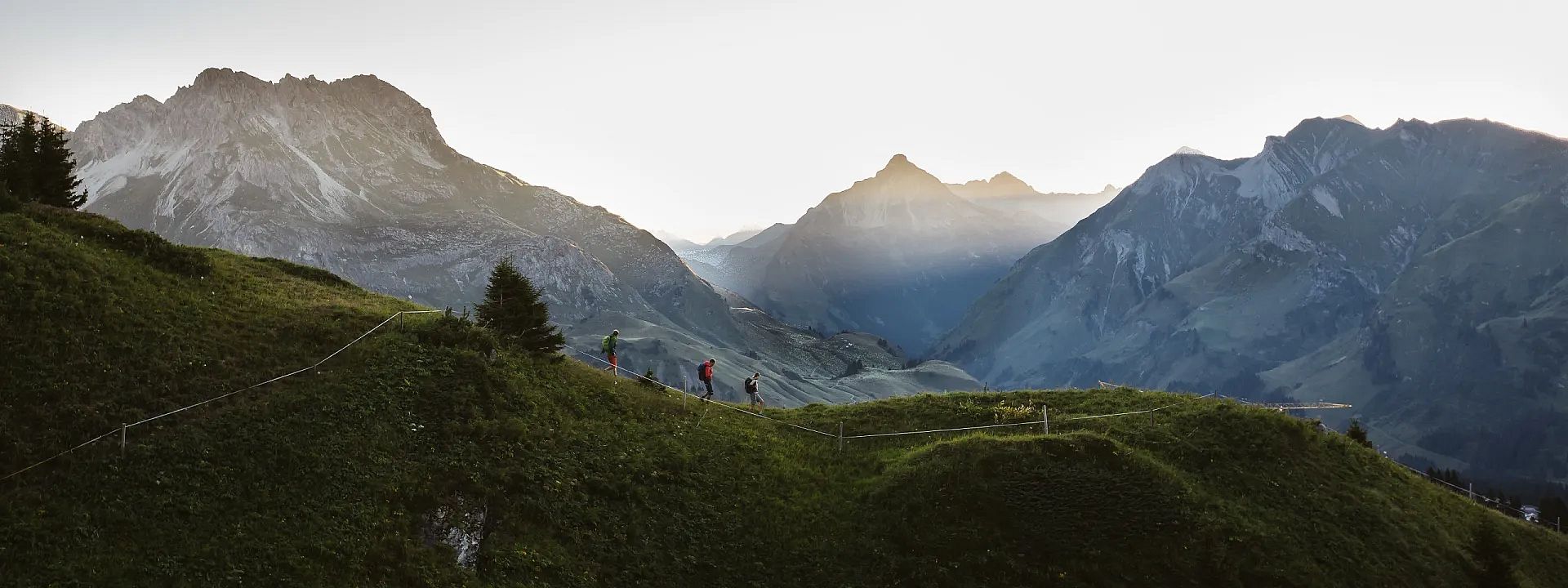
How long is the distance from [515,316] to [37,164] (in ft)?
91.4

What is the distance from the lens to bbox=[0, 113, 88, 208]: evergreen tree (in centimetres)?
4716

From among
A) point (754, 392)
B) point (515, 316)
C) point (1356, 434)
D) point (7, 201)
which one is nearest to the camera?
point (7, 201)

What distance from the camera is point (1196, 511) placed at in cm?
3538

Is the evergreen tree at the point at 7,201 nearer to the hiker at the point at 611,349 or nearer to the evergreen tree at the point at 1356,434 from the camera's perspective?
the hiker at the point at 611,349

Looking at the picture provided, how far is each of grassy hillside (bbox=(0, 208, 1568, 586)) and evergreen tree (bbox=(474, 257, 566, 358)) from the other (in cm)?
149

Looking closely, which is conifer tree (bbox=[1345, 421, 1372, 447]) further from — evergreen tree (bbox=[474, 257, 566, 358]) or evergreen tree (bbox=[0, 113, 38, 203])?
evergreen tree (bbox=[0, 113, 38, 203])

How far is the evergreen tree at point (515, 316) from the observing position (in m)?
44.9

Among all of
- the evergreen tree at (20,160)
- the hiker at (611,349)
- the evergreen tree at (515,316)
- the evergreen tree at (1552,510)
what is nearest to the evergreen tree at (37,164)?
the evergreen tree at (20,160)

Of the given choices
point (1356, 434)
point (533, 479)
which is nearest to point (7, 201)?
point (533, 479)

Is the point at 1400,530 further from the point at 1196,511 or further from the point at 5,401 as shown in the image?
the point at 5,401

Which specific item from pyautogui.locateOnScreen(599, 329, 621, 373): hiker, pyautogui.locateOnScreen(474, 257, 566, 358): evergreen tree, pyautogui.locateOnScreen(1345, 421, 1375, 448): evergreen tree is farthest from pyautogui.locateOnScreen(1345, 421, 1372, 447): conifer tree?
pyautogui.locateOnScreen(474, 257, 566, 358): evergreen tree

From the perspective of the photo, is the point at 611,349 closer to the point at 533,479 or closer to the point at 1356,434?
the point at 533,479

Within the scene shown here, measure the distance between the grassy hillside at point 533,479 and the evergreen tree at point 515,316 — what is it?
1.49 metres

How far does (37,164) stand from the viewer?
48.5 m
